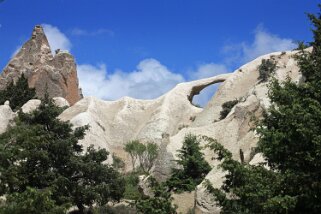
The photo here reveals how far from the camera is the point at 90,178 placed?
23391 mm

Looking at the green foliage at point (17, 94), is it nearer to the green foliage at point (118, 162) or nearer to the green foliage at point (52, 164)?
the green foliage at point (118, 162)

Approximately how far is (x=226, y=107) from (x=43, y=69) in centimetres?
2707

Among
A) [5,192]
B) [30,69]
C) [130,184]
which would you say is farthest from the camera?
[30,69]

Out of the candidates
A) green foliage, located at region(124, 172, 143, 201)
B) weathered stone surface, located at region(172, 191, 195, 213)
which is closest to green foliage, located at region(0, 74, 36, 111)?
green foliage, located at region(124, 172, 143, 201)

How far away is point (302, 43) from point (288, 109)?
2.35 metres

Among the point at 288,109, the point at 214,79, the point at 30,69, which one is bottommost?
the point at 288,109

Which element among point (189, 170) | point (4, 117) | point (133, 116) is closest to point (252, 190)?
point (189, 170)

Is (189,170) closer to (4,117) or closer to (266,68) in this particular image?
(266,68)

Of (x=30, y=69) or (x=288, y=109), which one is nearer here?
(x=288, y=109)

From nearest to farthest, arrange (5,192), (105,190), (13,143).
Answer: (5,192), (13,143), (105,190)

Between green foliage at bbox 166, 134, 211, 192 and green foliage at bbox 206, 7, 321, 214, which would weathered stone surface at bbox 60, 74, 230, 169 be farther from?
green foliage at bbox 206, 7, 321, 214

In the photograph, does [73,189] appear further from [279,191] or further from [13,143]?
[279,191]

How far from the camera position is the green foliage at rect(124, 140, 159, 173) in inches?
1646

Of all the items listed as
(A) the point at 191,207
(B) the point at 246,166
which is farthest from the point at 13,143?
(B) the point at 246,166
